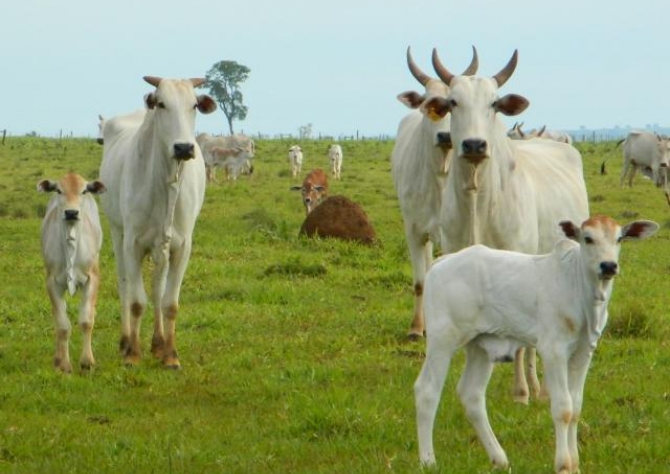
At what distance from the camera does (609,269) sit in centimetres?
620

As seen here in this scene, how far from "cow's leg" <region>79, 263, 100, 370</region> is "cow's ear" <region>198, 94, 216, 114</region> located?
1608 millimetres

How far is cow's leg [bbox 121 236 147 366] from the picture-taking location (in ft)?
35.2

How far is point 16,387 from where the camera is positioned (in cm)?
933

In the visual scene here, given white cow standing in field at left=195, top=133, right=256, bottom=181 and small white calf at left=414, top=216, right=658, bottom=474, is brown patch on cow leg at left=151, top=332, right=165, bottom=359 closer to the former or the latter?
small white calf at left=414, top=216, right=658, bottom=474

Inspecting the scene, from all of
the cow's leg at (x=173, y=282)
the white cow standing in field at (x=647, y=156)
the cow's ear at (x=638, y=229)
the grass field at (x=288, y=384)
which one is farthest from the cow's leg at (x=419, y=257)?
the white cow standing in field at (x=647, y=156)

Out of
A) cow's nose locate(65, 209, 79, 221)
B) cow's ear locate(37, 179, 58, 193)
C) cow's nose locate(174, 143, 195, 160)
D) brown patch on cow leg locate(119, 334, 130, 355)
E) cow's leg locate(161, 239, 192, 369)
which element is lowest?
brown patch on cow leg locate(119, 334, 130, 355)

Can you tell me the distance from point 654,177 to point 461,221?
70.9 ft

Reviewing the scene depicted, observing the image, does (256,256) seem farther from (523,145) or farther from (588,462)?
(588,462)

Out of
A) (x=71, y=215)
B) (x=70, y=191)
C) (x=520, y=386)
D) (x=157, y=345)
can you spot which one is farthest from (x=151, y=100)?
(x=520, y=386)

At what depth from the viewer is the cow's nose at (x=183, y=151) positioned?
10203mm

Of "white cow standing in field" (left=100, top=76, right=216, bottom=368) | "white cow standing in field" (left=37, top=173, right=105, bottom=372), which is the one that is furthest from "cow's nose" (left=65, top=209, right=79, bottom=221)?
"white cow standing in field" (left=100, top=76, right=216, bottom=368)

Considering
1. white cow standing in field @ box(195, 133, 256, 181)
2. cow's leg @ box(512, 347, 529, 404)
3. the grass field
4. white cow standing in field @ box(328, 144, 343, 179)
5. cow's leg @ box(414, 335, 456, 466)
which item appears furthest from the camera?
white cow standing in field @ box(328, 144, 343, 179)

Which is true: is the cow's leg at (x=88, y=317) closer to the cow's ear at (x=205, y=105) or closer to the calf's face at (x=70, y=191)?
the calf's face at (x=70, y=191)

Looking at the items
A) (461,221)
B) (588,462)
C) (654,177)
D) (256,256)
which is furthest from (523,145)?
(654,177)
